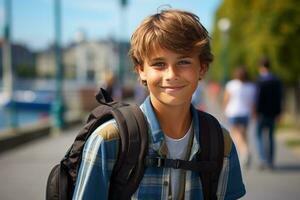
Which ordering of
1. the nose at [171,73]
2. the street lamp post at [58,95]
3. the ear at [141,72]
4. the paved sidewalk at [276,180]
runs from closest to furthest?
the nose at [171,73], the ear at [141,72], the paved sidewalk at [276,180], the street lamp post at [58,95]

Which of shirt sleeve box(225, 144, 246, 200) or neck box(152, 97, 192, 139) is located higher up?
neck box(152, 97, 192, 139)

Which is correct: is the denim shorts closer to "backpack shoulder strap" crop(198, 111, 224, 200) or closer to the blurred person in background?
the blurred person in background

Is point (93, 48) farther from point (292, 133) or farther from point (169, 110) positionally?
point (169, 110)

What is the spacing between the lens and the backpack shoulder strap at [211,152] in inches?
83.3

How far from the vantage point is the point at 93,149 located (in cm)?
197

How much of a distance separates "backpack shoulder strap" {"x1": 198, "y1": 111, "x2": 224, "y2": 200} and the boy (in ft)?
0.09

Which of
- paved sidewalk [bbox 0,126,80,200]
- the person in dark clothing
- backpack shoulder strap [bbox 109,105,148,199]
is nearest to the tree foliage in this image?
paved sidewalk [bbox 0,126,80,200]

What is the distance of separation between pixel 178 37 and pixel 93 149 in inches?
19.8

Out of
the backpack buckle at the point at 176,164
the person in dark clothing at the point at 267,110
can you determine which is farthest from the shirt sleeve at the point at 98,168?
the person in dark clothing at the point at 267,110

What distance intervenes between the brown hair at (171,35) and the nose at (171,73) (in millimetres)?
67

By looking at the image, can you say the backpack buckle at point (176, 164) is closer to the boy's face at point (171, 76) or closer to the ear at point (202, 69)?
the boy's face at point (171, 76)

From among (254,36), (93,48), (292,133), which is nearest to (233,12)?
(254,36)

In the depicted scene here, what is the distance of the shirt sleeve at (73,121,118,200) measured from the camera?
1964 mm

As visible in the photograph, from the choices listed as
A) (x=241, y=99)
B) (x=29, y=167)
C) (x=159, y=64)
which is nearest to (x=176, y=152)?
(x=159, y=64)
